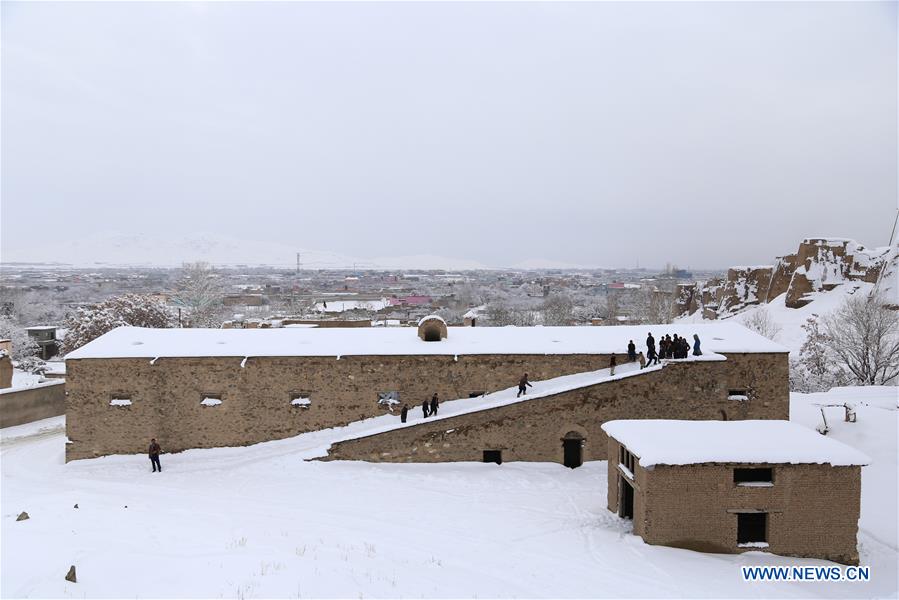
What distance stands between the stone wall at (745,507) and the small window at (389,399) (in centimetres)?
1044

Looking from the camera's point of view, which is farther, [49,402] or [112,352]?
[49,402]

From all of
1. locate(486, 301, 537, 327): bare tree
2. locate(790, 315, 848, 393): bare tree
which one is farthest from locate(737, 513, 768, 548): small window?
locate(486, 301, 537, 327): bare tree

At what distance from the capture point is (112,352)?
872 inches

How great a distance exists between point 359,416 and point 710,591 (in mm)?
13346

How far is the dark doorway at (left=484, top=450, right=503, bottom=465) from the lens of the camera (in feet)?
68.6

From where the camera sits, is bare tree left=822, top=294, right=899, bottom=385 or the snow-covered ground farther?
the snow-covered ground

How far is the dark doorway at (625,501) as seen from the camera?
1587cm

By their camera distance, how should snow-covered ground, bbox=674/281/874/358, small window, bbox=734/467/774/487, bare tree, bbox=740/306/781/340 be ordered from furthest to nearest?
1. snow-covered ground, bbox=674/281/874/358
2. bare tree, bbox=740/306/781/340
3. small window, bbox=734/467/774/487

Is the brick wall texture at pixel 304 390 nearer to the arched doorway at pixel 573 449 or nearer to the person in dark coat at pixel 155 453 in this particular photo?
the person in dark coat at pixel 155 453

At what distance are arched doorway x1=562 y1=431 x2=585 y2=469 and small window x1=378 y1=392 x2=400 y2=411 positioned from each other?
5.99 metres

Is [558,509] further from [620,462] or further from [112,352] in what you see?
[112,352]

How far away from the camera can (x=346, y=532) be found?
14.3m

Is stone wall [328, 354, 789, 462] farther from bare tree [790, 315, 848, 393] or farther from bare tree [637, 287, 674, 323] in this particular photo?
bare tree [637, 287, 674, 323]

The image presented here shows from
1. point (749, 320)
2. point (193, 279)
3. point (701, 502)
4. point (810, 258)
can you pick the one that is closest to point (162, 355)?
point (701, 502)
